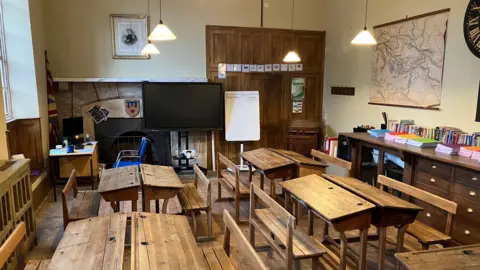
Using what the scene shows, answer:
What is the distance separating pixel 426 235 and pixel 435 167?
891mm

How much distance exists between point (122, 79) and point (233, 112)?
6.52 ft

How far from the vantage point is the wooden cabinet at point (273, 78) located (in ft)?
21.1

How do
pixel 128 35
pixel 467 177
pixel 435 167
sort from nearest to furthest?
pixel 467 177 → pixel 435 167 → pixel 128 35

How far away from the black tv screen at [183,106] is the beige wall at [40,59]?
1.48 m

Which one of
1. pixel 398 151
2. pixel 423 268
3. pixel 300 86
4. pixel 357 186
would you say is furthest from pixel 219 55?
pixel 423 268

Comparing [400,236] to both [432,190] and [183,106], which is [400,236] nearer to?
[432,190]

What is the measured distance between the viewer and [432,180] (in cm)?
352

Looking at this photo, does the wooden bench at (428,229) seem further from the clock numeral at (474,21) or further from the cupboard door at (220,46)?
the cupboard door at (220,46)

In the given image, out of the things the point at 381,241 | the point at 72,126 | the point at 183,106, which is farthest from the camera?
the point at 183,106

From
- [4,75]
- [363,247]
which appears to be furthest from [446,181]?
[4,75]

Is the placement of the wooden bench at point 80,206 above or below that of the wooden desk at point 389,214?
below

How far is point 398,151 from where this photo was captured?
153 inches

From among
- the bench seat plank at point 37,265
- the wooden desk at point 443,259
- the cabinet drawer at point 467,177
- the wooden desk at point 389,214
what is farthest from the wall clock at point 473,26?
the bench seat plank at point 37,265

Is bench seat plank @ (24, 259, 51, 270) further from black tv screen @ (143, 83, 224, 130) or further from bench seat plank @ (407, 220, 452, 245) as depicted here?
black tv screen @ (143, 83, 224, 130)
